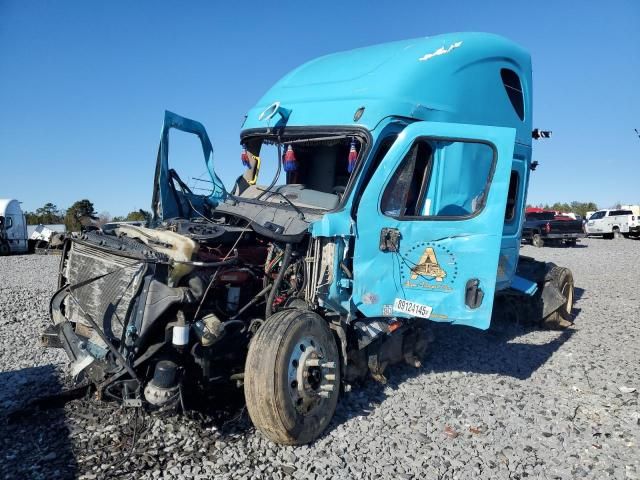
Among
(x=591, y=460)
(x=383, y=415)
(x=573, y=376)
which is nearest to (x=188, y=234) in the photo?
(x=383, y=415)

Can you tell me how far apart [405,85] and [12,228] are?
24.3 meters

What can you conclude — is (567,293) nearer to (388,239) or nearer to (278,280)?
(388,239)

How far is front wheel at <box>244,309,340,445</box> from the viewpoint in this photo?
3564 millimetres

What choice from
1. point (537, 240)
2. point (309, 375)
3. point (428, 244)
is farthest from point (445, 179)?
point (537, 240)

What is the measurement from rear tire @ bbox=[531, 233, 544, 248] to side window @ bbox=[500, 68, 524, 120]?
20.5m

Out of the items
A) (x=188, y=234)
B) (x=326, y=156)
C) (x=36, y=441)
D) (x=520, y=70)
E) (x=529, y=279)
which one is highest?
(x=520, y=70)

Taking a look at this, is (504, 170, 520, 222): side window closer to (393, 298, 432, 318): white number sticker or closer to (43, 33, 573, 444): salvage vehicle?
(43, 33, 573, 444): salvage vehicle

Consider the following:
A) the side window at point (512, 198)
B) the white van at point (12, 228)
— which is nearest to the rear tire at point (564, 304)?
the side window at point (512, 198)

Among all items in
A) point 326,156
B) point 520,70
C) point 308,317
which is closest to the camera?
point 308,317

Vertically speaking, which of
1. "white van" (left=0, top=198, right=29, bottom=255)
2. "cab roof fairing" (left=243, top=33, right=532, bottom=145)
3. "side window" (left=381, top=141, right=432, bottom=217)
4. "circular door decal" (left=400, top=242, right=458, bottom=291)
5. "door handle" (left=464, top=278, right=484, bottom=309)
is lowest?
"white van" (left=0, top=198, right=29, bottom=255)

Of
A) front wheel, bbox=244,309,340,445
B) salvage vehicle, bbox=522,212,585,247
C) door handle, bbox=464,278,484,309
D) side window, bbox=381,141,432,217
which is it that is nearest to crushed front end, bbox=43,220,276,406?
front wheel, bbox=244,309,340,445

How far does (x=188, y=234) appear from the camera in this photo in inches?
164

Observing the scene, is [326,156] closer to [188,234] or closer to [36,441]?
[188,234]

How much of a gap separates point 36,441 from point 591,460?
4.27 m
